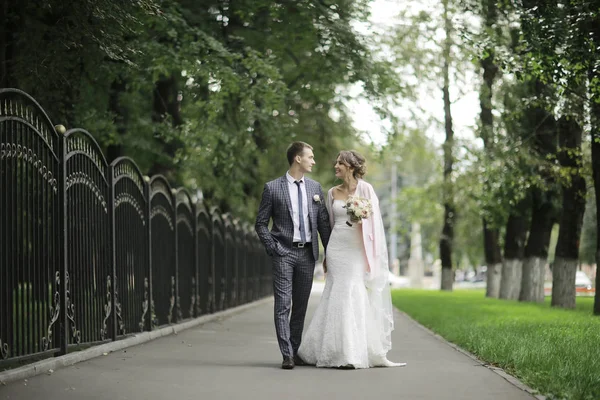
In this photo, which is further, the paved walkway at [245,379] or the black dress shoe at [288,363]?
the black dress shoe at [288,363]

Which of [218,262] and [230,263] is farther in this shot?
[230,263]

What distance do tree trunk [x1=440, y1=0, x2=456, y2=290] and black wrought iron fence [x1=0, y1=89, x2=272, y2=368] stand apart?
12.7 meters

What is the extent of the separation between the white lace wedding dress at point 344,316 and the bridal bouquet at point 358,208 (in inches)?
5.5

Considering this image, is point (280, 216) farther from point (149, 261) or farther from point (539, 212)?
point (539, 212)

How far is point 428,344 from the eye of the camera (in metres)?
13.3

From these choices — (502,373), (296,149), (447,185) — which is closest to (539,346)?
(502,373)

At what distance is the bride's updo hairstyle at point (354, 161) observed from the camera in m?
10.5

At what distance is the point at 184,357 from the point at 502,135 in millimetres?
17236

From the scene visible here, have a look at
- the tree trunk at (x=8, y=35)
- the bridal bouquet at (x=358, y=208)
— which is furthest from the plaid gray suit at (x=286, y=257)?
the tree trunk at (x=8, y=35)

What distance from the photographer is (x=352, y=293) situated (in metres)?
10.3

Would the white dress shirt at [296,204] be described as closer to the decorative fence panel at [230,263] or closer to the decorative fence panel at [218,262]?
the decorative fence panel at [218,262]

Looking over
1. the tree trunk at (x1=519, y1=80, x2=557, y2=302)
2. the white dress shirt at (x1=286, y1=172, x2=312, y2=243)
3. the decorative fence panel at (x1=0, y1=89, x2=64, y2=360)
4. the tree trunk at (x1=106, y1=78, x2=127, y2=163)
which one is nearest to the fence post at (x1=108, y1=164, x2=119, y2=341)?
the decorative fence panel at (x1=0, y1=89, x2=64, y2=360)

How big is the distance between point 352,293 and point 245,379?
72.5 inches

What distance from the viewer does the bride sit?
395 inches
